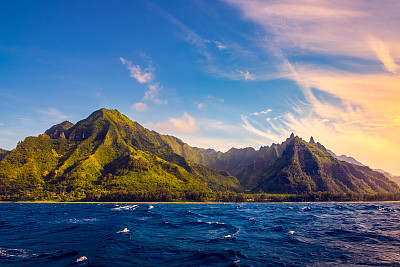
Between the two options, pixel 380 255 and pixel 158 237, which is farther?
pixel 158 237

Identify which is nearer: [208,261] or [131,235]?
[208,261]

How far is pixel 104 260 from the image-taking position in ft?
134

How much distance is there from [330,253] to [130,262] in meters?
40.4

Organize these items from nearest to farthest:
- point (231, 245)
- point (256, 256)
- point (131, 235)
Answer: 1. point (256, 256)
2. point (231, 245)
3. point (131, 235)

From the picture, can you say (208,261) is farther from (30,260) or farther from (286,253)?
(30,260)

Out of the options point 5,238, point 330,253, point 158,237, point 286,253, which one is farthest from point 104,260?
point 330,253

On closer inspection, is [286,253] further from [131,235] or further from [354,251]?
[131,235]

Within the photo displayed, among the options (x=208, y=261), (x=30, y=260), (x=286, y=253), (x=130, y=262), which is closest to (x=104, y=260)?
(x=130, y=262)

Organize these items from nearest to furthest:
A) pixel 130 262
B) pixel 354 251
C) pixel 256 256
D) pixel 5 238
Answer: pixel 130 262 → pixel 256 256 → pixel 354 251 → pixel 5 238

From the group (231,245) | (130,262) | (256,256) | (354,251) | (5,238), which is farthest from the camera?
(5,238)

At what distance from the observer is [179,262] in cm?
4022

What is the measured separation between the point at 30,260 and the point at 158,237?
29861 millimetres

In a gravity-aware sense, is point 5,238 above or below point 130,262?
below

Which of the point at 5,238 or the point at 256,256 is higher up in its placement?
the point at 256,256
